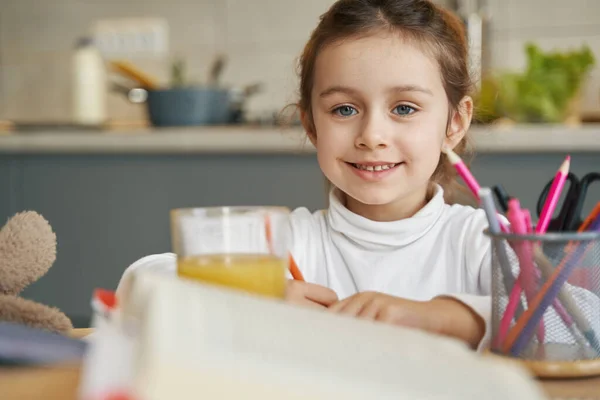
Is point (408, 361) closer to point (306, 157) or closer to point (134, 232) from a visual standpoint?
point (306, 157)

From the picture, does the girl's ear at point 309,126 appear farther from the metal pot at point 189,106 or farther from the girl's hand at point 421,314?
the metal pot at point 189,106

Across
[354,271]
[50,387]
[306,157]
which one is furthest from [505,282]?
[306,157]

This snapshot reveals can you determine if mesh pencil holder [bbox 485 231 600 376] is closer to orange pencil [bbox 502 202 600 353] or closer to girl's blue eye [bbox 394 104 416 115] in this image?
orange pencil [bbox 502 202 600 353]

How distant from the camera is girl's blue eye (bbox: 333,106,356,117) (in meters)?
1.09

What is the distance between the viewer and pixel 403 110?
109 centimetres

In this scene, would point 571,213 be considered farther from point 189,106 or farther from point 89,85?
point 89,85

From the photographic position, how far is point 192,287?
0.43 meters

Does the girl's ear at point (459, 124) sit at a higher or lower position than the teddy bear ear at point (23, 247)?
higher

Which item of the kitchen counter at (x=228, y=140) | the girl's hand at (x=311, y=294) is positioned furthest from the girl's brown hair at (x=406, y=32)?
the kitchen counter at (x=228, y=140)

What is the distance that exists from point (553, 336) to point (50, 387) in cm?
36

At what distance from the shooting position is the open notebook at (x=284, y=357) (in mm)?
336

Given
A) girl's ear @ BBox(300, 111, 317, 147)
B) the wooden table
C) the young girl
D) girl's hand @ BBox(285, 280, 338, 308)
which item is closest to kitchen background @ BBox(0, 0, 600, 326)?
girl's ear @ BBox(300, 111, 317, 147)

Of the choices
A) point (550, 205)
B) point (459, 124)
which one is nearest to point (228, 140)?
point (459, 124)

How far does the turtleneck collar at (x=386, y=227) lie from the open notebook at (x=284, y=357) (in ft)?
2.31
